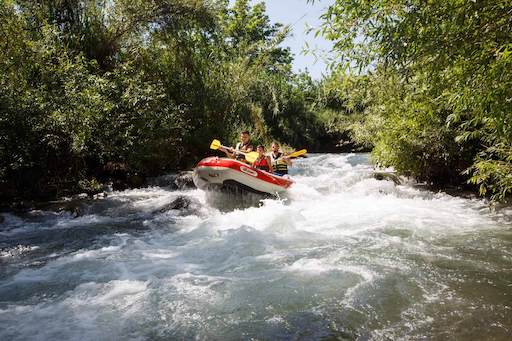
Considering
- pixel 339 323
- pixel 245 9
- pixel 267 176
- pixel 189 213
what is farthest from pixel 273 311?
pixel 245 9

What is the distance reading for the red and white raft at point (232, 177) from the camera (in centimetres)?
892

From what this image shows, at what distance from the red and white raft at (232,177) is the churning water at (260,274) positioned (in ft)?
2.72

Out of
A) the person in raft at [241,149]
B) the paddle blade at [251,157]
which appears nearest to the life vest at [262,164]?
the paddle blade at [251,157]

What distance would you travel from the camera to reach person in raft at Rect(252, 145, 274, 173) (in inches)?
390

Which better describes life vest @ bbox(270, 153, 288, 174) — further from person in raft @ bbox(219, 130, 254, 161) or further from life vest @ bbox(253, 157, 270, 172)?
person in raft @ bbox(219, 130, 254, 161)

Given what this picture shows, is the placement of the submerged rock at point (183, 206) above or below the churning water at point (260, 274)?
above

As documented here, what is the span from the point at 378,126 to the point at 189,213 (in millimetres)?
5055

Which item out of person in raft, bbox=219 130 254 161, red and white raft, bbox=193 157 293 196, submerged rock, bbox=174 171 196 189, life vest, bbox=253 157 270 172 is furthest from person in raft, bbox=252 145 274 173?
submerged rock, bbox=174 171 196 189

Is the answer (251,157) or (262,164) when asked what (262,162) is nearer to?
(262,164)

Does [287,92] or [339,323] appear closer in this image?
[339,323]

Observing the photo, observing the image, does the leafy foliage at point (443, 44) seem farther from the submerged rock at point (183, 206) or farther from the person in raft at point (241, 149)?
the person in raft at point (241, 149)

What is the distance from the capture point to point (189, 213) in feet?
27.8

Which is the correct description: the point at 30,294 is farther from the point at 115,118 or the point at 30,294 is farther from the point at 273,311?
the point at 115,118

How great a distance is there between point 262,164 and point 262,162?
49 millimetres
